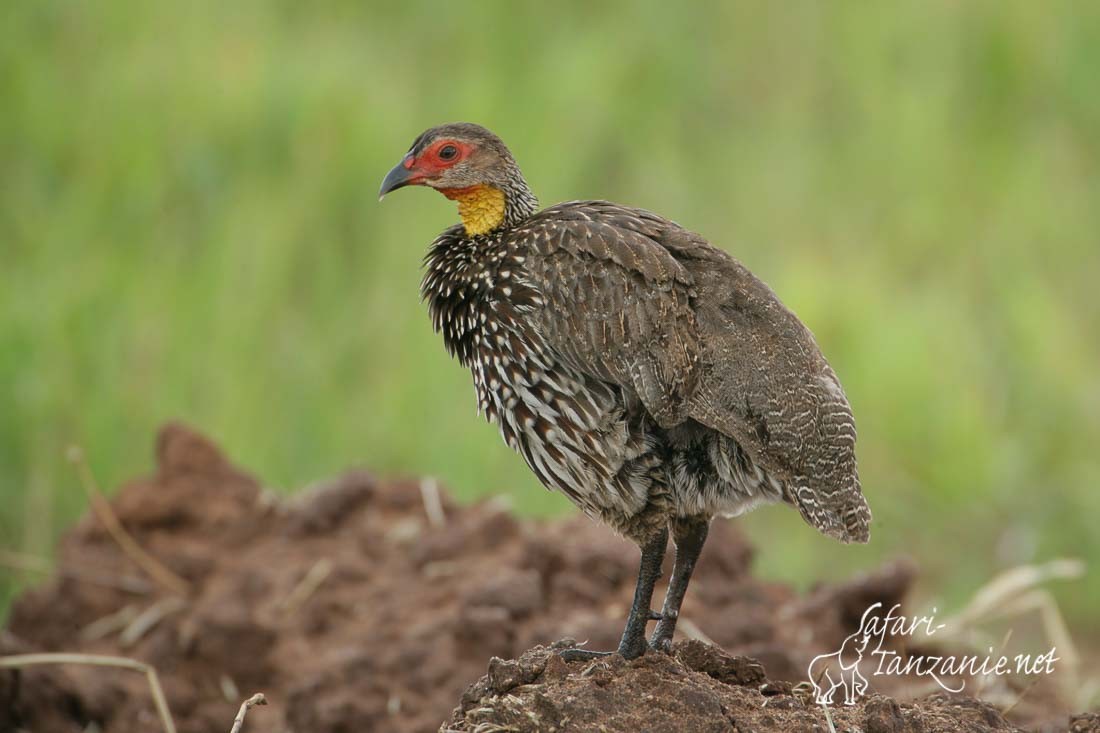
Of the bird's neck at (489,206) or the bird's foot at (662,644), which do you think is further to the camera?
the bird's neck at (489,206)

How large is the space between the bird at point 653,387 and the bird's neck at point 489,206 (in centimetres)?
23

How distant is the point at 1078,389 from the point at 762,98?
133 inches

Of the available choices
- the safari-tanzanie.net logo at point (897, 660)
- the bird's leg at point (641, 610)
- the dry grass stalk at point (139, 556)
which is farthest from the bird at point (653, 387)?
the dry grass stalk at point (139, 556)

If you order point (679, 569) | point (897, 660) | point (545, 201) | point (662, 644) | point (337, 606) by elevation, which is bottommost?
point (662, 644)

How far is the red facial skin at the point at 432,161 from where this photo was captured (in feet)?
17.2

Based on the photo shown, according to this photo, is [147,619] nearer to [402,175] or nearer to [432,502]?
[432,502]

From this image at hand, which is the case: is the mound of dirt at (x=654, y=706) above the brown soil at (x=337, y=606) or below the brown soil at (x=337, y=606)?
below

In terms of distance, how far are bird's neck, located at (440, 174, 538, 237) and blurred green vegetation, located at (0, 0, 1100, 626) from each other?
4.25 meters

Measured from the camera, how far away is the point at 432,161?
17.2 feet

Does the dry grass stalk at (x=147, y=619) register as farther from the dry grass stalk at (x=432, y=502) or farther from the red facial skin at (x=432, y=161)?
the red facial skin at (x=432, y=161)

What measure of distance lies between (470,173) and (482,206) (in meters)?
0.13

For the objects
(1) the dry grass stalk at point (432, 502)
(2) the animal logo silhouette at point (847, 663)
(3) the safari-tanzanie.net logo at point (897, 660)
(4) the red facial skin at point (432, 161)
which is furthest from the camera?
(1) the dry grass stalk at point (432, 502)

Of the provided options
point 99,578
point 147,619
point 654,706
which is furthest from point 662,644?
point 99,578

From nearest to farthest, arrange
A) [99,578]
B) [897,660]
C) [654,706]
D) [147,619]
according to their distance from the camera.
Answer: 1. [654,706]
2. [897,660]
3. [147,619]
4. [99,578]
